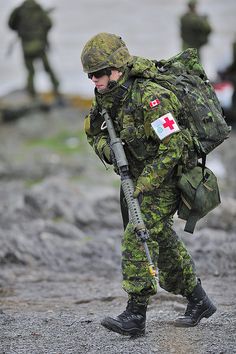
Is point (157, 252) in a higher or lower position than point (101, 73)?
lower

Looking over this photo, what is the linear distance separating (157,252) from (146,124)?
864mm

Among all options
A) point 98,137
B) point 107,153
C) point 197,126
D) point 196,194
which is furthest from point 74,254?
point 197,126

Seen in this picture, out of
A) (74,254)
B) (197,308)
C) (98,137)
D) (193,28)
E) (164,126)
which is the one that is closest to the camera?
(164,126)

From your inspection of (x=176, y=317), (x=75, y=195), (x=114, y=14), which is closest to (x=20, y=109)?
(x=75, y=195)

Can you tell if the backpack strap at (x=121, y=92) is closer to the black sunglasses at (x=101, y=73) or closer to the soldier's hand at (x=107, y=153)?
the black sunglasses at (x=101, y=73)

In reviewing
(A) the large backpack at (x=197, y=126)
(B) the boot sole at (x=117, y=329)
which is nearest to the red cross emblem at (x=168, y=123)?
(A) the large backpack at (x=197, y=126)

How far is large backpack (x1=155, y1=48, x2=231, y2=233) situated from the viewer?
19.7 feet

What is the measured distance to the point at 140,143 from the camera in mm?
5996

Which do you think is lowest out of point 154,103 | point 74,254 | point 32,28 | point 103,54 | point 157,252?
point 74,254

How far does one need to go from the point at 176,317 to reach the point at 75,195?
15.2 ft

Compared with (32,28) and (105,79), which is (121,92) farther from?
(32,28)

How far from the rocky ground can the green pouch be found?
0.83m

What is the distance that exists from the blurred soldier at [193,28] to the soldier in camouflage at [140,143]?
9.66 metres

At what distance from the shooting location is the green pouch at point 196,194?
6.04 meters
